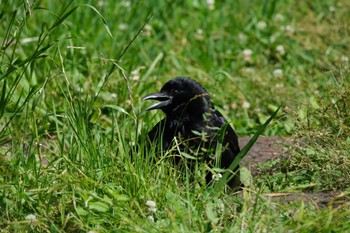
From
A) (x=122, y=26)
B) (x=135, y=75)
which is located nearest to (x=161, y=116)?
(x=135, y=75)

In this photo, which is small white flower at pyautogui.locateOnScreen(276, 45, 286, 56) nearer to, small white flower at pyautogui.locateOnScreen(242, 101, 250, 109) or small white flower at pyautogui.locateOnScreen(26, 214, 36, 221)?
small white flower at pyautogui.locateOnScreen(242, 101, 250, 109)

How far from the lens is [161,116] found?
23.3 feet

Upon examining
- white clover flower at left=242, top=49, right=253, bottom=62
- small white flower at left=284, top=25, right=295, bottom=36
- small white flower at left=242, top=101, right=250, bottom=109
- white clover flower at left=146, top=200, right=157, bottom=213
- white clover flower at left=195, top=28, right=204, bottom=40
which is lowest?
small white flower at left=242, top=101, right=250, bottom=109

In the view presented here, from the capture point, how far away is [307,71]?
26.9 ft

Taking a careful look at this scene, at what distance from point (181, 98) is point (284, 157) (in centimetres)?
85

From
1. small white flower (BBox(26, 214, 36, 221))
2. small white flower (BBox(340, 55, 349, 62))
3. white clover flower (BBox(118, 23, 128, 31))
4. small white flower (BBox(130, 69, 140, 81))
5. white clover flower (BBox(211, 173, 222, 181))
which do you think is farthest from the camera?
white clover flower (BBox(118, 23, 128, 31))

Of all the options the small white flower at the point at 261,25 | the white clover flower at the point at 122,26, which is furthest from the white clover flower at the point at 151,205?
the small white flower at the point at 261,25

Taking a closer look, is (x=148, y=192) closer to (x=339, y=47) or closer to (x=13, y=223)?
(x=13, y=223)

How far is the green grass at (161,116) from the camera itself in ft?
14.4

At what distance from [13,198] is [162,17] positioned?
4.49 metres

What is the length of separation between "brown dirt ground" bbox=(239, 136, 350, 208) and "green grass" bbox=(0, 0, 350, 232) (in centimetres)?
6

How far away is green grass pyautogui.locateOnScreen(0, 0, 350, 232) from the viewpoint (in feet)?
14.4

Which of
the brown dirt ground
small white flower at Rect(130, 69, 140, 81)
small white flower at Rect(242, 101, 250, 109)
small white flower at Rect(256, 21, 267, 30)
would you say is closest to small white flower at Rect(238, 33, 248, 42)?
small white flower at Rect(256, 21, 267, 30)

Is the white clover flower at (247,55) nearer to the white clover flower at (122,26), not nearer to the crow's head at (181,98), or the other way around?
the white clover flower at (122,26)
